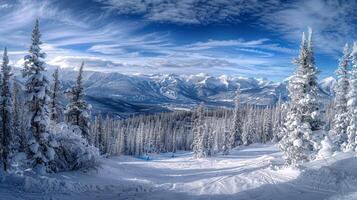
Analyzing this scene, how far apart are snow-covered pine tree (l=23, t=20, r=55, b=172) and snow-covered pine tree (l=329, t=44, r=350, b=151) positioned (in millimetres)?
35609

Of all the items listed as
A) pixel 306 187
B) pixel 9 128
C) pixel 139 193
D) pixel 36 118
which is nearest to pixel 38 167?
pixel 36 118

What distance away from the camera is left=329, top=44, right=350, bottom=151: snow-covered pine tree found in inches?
1828

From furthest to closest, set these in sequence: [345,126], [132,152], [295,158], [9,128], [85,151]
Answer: [132,152] → [345,126] → [9,128] → [295,158] → [85,151]

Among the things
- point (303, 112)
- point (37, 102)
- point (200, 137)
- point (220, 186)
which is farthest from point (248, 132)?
point (37, 102)

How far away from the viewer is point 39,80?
1127 inches

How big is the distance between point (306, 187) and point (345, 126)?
79.9 feet

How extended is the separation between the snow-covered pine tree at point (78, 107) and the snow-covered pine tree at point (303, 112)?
74.6 ft

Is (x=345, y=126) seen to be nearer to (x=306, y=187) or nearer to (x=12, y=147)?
(x=306, y=187)

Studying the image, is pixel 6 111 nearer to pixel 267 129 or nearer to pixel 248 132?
pixel 248 132

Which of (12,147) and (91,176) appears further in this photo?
(12,147)

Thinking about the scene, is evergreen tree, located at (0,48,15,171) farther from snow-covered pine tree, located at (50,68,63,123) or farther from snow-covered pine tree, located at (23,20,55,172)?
snow-covered pine tree, located at (23,20,55,172)

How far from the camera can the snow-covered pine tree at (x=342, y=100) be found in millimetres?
46438

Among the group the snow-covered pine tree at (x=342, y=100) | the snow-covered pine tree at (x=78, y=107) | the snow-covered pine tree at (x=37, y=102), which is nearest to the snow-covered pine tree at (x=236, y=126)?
the snow-covered pine tree at (x=342, y=100)

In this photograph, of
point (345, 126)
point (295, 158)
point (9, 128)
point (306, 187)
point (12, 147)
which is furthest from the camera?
point (345, 126)
